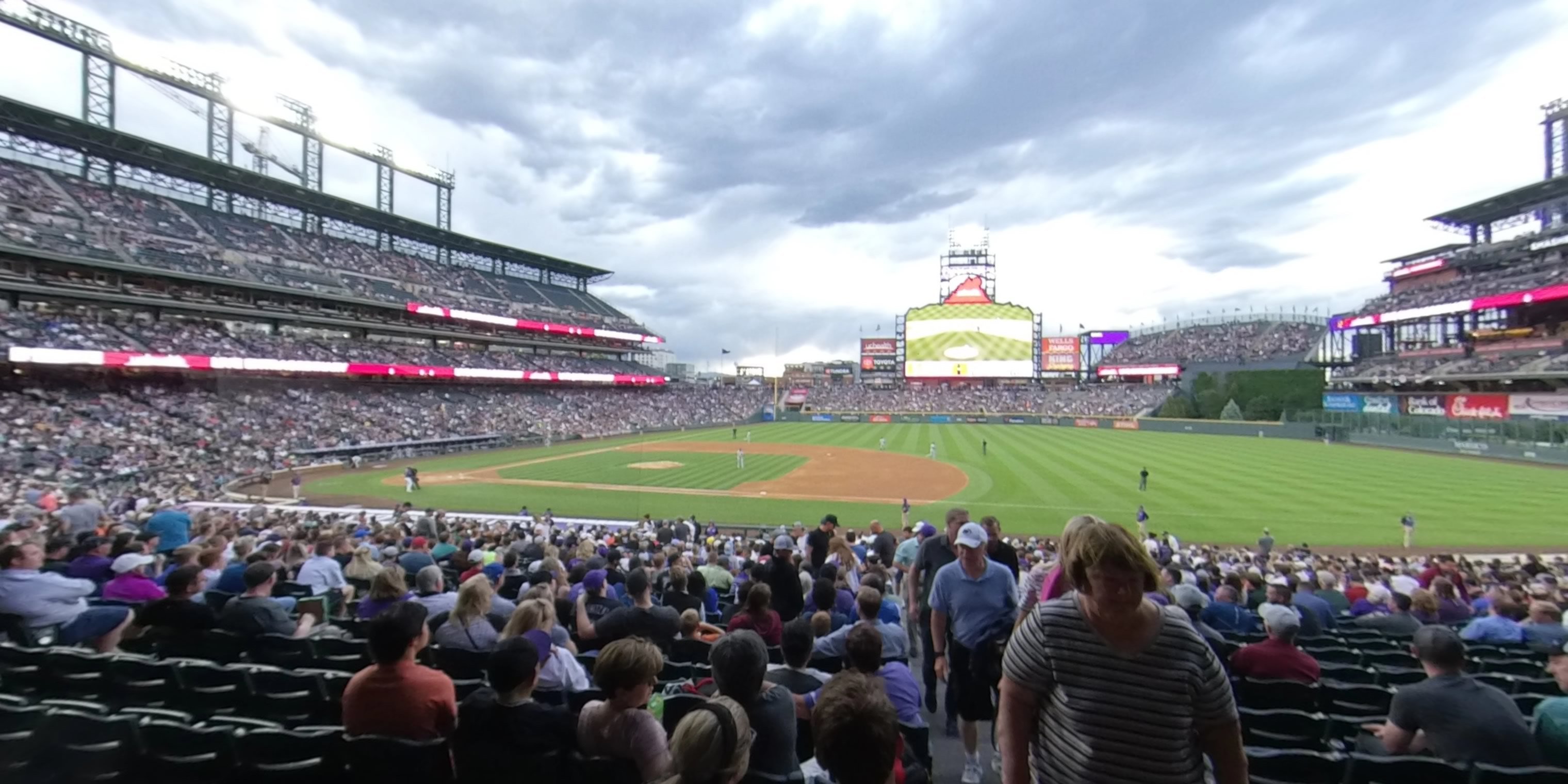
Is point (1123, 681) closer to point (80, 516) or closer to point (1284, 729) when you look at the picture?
point (1284, 729)

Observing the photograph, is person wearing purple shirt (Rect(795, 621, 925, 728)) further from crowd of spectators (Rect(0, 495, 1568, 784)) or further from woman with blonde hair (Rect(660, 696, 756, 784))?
woman with blonde hair (Rect(660, 696, 756, 784))

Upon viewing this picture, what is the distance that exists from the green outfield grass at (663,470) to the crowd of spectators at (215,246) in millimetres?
26203

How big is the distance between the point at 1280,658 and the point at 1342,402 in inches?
2891

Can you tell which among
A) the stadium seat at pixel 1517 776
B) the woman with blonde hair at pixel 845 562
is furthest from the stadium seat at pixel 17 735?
the stadium seat at pixel 1517 776

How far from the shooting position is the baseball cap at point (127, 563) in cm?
746

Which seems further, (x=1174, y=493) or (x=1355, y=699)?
(x=1174, y=493)

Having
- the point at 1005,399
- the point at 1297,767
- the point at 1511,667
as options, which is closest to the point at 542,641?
the point at 1297,767

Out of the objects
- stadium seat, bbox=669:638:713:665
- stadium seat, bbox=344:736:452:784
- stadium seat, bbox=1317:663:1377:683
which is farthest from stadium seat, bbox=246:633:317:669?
stadium seat, bbox=1317:663:1377:683

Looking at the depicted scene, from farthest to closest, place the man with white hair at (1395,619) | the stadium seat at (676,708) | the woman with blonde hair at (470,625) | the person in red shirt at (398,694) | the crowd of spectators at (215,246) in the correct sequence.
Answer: the crowd of spectators at (215,246) → the man with white hair at (1395,619) → the woman with blonde hair at (470,625) → the stadium seat at (676,708) → the person in red shirt at (398,694)

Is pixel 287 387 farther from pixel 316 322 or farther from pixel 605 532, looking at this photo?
pixel 605 532

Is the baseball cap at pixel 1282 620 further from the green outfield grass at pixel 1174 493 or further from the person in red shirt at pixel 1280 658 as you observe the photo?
the green outfield grass at pixel 1174 493

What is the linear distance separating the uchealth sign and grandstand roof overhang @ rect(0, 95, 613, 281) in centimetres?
8516

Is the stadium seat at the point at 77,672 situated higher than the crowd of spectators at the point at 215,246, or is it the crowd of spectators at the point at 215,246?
the crowd of spectators at the point at 215,246

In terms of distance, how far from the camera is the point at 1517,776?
334 cm
